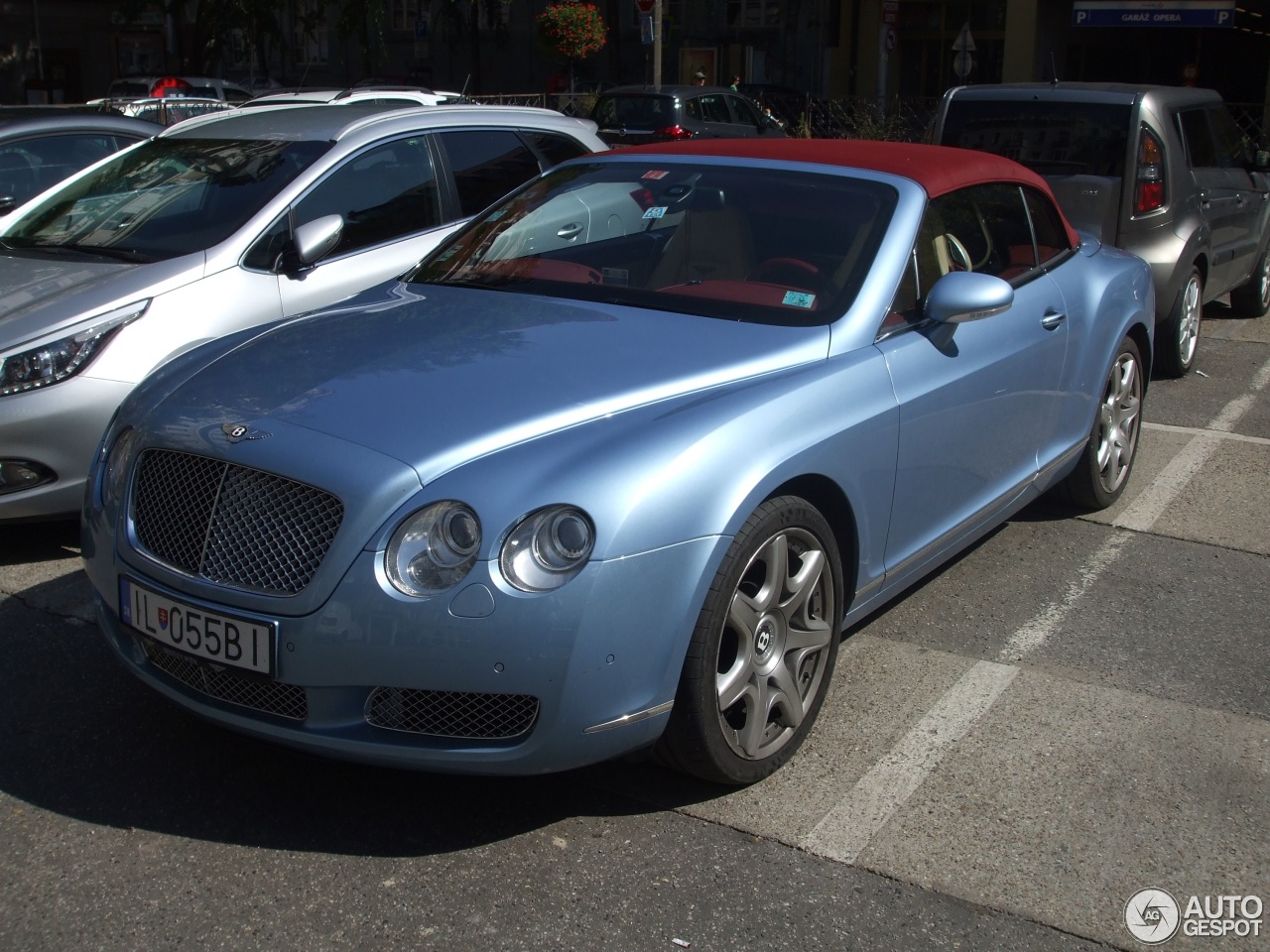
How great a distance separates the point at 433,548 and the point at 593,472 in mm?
387

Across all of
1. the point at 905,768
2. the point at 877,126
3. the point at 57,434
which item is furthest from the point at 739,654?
the point at 877,126

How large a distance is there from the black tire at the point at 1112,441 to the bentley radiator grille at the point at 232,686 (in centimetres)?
357

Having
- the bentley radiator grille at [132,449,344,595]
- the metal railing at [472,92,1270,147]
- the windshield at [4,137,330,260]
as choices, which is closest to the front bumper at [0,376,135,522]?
the windshield at [4,137,330,260]

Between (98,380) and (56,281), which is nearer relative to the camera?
(98,380)

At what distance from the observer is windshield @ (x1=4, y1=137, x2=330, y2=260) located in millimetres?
5805

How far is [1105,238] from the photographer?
26.7 feet

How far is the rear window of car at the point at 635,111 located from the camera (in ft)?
68.2

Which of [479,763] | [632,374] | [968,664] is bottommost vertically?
[968,664]

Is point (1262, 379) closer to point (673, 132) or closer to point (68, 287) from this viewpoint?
point (68, 287)

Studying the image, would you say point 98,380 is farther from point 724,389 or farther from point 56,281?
point 724,389

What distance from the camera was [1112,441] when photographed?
579cm

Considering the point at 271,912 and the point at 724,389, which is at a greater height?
the point at 724,389

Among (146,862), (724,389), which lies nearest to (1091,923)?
(724,389)

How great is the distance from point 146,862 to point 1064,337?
3.55 meters
